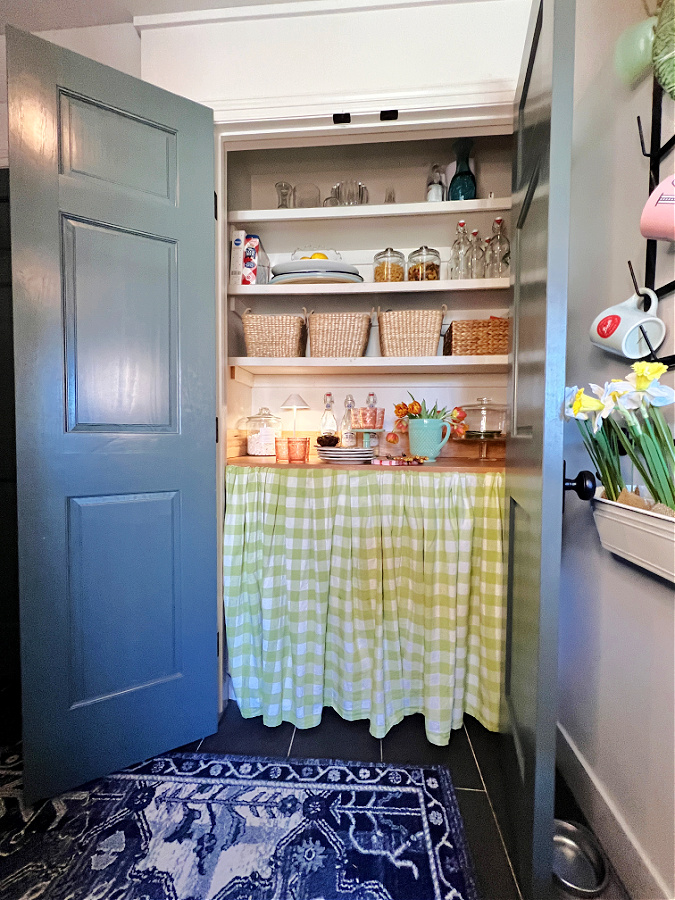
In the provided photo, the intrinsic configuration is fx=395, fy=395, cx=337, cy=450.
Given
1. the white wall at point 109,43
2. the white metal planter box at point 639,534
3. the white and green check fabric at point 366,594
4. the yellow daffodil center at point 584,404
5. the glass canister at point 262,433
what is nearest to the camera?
the white metal planter box at point 639,534

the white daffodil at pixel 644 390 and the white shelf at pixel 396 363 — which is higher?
the white shelf at pixel 396 363

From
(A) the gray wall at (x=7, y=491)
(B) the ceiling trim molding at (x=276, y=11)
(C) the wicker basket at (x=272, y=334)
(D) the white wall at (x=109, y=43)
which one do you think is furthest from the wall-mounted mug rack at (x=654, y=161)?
(A) the gray wall at (x=7, y=491)

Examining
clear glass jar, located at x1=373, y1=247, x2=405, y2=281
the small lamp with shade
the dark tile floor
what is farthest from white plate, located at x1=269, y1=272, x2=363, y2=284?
the dark tile floor

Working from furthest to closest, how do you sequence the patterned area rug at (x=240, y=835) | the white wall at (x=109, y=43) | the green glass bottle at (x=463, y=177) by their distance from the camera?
1. the green glass bottle at (x=463, y=177)
2. the white wall at (x=109, y=43)
3. the patterned area rug at (x=240, y=835)

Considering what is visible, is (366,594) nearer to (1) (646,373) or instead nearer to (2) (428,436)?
(2) (428,436)

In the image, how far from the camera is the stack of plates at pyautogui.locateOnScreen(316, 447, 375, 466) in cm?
157

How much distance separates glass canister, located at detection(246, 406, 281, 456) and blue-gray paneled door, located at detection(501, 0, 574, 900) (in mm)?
1079

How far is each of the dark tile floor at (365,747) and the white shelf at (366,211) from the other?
2.02 meters

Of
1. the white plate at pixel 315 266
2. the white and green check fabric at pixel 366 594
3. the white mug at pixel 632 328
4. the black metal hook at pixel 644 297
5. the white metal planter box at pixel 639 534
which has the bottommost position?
the white and green check fabric at pixel 366 594

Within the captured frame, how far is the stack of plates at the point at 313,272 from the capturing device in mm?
1614

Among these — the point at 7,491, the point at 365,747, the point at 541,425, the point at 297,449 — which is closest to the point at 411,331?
the point at 297,449

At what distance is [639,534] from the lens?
83 cm

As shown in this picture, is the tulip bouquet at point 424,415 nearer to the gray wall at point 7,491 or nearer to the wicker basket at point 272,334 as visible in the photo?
the wicker basket at point 272,334

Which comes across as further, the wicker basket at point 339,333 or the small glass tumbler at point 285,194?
the small glass tumbler at point 285,194
